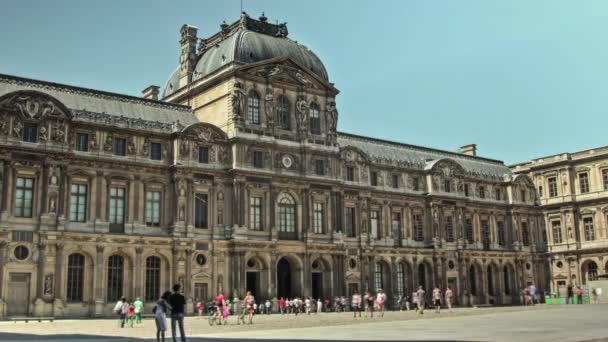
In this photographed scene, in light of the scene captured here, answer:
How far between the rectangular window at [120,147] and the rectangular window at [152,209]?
3.29 meters

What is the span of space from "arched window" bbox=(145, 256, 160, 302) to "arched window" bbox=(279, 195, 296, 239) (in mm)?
10060

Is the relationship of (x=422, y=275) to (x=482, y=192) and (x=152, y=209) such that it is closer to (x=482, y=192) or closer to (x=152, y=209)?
(x=482, y=192)

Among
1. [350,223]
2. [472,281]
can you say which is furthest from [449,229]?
[350,223]

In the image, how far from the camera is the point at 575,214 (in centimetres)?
7294

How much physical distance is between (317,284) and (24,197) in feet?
76.1

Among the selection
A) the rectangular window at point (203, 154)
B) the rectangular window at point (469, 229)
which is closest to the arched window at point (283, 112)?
the rectangular window at point (203, 154)

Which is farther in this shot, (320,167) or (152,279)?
(320,167)

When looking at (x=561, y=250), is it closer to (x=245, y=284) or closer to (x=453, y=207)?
(x=453, y=207)

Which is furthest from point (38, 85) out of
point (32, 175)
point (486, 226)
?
point (486, 226)

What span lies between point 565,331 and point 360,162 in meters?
37.8

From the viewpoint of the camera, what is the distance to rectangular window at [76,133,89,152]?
148 ft

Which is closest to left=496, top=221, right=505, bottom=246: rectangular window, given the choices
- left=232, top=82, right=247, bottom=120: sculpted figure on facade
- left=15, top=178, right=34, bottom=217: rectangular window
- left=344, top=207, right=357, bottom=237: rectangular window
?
left=344, top=207, right=357, bottom=237: rectangular window

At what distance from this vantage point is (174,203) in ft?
158

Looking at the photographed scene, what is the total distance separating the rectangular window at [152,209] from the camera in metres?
47.6
